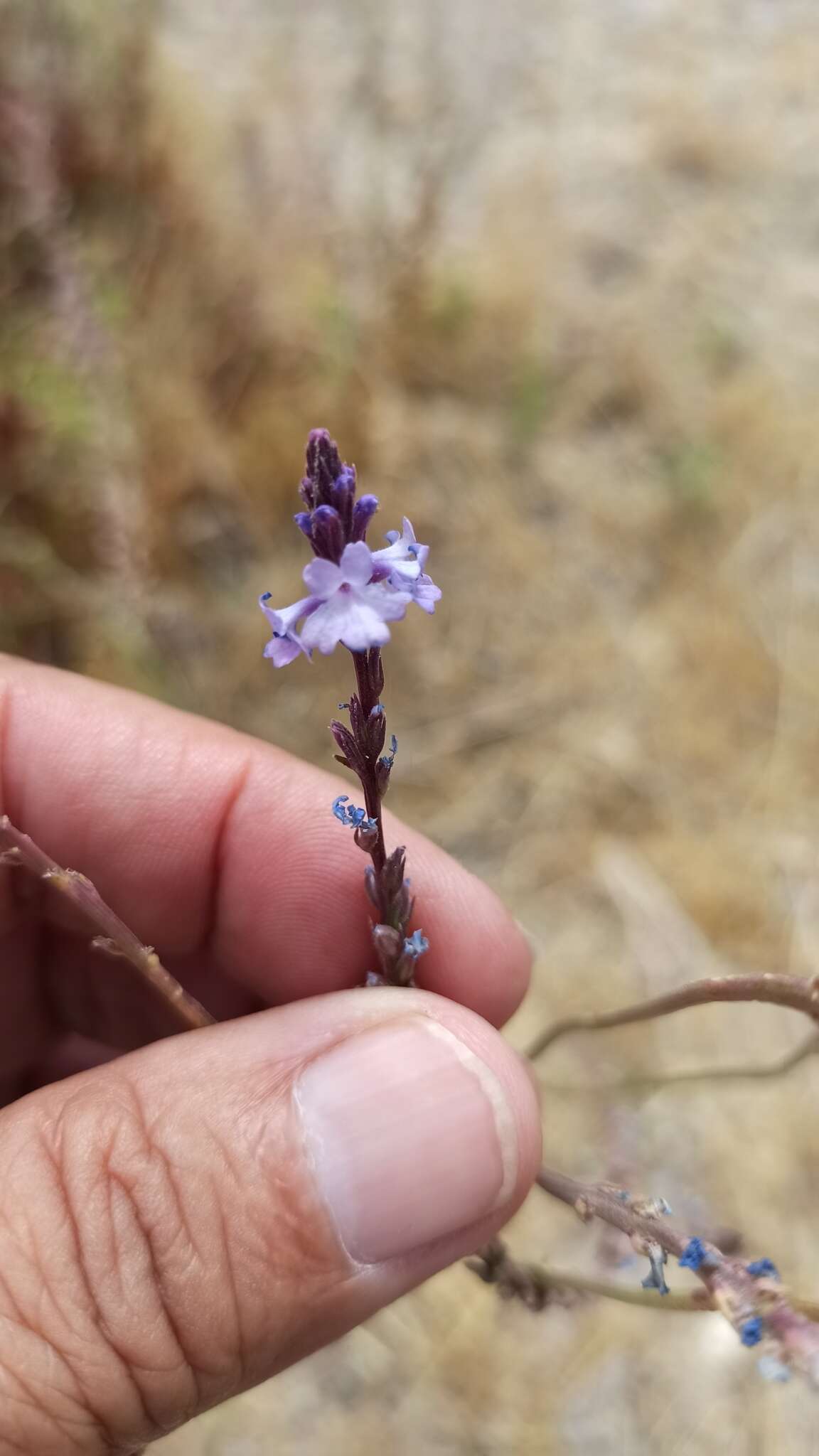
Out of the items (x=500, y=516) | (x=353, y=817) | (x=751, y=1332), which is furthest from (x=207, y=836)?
(x=500, y=516)

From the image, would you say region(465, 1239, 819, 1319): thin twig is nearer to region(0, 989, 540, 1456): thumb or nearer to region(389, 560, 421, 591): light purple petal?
region(0, 989, 540, 1456): thumb

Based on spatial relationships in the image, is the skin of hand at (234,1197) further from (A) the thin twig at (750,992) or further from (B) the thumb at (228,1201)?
(A) the thin twig at (750,992)

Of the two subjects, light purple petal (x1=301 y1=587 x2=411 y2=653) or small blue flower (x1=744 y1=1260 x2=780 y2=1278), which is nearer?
light purple petal (x1=301 y1=587 x2=411 y2=653)

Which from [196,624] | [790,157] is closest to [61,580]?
[196,624]

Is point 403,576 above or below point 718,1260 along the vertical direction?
above

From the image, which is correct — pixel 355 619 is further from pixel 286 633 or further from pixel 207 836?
pixel 207 836

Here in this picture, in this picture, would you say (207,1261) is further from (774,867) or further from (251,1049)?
(774,867)

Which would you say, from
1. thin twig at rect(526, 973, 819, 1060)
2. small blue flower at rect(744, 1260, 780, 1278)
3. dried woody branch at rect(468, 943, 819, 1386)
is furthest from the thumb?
small blue flower at rect(744, 1260, 780, 1278)
